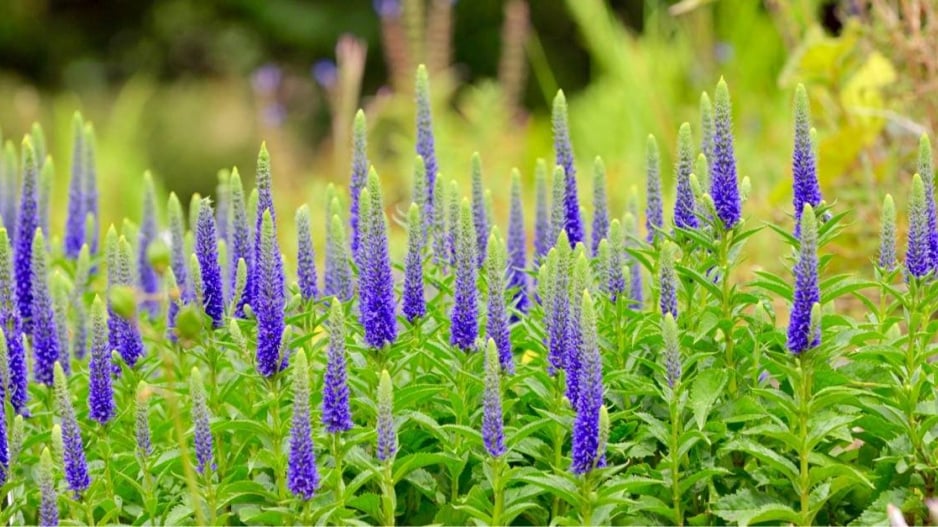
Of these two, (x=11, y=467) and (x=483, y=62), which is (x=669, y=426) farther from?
(x=483, y=62)

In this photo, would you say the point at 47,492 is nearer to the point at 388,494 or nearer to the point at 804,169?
the point at 388,494

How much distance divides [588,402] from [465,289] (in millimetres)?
463

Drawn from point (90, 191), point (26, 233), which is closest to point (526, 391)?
point (26, 233)

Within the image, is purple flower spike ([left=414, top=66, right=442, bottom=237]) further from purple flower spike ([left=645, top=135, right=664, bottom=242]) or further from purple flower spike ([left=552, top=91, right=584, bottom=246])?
purple flower spike ([left=645, top=135, right=664, bottom=242])

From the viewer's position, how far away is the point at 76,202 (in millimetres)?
4160

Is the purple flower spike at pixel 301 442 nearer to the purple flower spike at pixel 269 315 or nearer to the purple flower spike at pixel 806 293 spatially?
the purple flower spike at pixel 269 315

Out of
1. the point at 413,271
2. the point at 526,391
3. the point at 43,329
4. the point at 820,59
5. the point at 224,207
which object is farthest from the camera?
the point at 820,59

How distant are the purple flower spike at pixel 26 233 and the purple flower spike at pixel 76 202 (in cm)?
→ 33

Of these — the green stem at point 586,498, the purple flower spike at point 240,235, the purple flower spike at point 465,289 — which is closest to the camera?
the green stem at point 586,498

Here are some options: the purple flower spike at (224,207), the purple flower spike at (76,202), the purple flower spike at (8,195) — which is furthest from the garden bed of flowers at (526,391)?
the purple flower spike at (8,195)

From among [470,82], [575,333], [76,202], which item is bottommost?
[575,333]

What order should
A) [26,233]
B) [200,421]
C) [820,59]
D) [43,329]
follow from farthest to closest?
1. [820,59]
2. [26,233]
3. [43,329]
4. [200,421]

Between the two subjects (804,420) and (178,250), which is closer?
(804,420)

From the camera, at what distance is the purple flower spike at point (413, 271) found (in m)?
2.64
